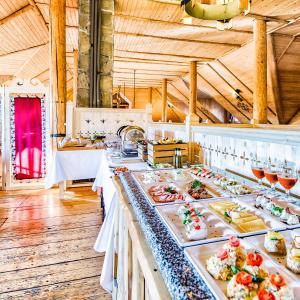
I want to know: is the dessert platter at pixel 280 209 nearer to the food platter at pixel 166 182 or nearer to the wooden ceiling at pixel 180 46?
the food platter at pixel 166 182

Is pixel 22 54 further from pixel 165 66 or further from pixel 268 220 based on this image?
pixel 268 220

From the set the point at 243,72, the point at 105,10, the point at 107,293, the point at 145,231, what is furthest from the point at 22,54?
the point at 145,231

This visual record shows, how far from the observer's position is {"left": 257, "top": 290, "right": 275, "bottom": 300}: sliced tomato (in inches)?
23.5

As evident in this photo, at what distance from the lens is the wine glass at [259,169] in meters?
1.50

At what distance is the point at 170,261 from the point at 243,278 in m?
0.22

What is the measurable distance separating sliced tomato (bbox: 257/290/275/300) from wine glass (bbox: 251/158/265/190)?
0.99 meters

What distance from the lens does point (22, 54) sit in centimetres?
803

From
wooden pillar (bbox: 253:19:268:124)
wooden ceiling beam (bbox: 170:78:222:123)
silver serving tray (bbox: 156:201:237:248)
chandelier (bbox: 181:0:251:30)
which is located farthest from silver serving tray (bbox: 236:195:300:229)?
wooden ceiling beam (bbox: 170:78:222:123)

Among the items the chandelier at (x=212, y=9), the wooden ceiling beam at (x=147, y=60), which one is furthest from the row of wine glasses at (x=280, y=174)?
the wooden ceiling beam at (x=147, y=60)

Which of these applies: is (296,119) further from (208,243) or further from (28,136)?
(208,243)

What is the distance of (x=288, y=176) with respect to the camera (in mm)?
1291

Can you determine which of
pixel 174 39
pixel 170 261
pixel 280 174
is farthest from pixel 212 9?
pixel 174 39

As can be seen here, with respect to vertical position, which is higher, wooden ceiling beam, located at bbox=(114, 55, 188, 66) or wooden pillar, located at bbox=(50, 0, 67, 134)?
wooden ceiling beam, located at bbox=(114, 55, 188, 66)

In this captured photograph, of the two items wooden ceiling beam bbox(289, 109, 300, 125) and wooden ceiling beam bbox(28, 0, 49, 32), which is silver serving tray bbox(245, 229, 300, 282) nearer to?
wooden ceiling beam bbox(28, 0, 49, 32)
